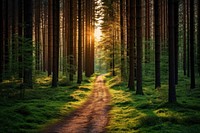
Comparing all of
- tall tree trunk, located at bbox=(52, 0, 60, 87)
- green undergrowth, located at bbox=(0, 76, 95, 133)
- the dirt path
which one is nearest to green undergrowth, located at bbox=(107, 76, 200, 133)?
the dirt path

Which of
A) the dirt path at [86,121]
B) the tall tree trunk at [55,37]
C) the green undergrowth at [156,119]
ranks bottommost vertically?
the dirt path at [86,121]

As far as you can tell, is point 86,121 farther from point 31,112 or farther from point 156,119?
point 156,119

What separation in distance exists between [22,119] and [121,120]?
180 inches

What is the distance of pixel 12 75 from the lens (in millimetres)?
17312

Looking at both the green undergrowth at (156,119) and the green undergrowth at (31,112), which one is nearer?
the green undergrowth at (156,119)

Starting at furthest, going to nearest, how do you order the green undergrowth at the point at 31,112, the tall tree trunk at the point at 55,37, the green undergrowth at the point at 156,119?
the tall tree trunk at the point at 55,37 → the green undergrowth at the point at 31,112 → the green undergrowth at the point at 156,119

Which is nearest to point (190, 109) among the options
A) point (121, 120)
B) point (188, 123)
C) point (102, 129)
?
point (188, 123)

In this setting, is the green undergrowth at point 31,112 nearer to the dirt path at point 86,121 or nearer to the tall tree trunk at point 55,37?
the dirt path at point 86,121

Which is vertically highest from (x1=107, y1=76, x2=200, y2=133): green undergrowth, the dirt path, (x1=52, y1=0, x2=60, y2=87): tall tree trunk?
(x1=52, y1=0, x2=60, y2=87): tall tree trunk

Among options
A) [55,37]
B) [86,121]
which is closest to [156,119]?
[86,121]

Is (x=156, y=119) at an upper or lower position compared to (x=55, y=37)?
lower

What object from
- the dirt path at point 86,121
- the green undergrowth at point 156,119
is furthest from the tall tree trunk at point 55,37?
the green undergrowth at point 156,119

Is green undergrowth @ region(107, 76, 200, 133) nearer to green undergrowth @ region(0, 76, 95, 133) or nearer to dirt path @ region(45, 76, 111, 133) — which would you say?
dirt path @ region(45, 76, 111, 133)

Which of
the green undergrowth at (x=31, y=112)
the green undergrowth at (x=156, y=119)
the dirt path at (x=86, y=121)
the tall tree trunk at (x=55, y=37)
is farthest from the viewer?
the tall tree trunk at (x=55, y=37)
